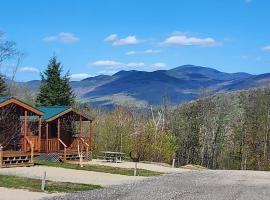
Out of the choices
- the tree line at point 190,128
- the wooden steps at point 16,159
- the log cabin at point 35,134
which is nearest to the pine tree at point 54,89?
the tree line at point 190,128

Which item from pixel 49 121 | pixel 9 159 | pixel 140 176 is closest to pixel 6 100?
pixel 9 159

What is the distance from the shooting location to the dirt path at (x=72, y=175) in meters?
24.5

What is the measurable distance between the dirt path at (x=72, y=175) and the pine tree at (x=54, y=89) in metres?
24.1

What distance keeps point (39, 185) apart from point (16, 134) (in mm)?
13508

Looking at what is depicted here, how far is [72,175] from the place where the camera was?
27.0 meters

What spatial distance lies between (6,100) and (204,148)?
152ft

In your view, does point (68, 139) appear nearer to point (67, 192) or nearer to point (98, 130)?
point (98, 130)

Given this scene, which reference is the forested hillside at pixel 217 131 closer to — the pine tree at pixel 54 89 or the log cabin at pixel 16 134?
the pine tree at pixel 54 89

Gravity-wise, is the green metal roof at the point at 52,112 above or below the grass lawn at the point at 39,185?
above

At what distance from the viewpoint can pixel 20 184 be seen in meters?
21.3

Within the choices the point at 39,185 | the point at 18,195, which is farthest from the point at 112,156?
the point at 18,195

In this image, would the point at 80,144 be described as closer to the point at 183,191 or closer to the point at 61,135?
the point at 61,135

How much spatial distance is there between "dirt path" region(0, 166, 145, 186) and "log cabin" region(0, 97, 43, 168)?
1.48 meters

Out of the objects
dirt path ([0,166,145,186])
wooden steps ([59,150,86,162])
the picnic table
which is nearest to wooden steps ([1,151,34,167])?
dirt path ([0,166,145,186])
